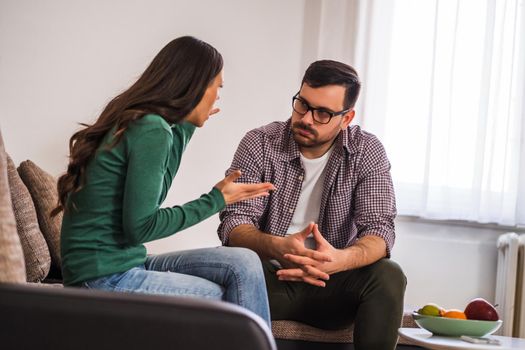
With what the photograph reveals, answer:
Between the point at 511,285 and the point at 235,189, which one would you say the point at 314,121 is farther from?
the point at 511,285

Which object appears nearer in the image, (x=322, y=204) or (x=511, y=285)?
(x=322, y=204)

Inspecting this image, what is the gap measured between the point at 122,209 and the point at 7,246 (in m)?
0.63

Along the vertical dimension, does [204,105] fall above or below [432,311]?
above

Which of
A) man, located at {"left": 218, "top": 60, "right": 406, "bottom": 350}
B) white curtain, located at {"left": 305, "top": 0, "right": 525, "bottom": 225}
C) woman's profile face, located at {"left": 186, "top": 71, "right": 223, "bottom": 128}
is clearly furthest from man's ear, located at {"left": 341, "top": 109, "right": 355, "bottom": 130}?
→ white curtain, located at {"left": 305, "top": 0, "right": 525, "bottom": 225}

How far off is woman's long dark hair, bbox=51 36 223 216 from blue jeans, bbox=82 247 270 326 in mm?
232

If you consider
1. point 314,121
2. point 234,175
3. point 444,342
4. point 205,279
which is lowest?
point 444,342

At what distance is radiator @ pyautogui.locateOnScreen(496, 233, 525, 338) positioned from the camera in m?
3.78

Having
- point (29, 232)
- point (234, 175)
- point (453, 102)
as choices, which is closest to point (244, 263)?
point (234, 175)

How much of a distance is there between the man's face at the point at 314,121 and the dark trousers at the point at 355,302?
0.45 meters

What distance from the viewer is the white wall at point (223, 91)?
392cm

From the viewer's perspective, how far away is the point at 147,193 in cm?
168

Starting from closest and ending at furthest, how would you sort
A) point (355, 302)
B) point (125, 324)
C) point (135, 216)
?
point (125, 324)
point (135, 216)
point (355, 302)

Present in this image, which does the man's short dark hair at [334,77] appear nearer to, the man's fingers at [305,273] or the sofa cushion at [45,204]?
the man's fingers at [305,273]

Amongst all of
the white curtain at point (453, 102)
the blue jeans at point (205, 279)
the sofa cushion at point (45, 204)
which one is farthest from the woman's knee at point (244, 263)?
the white curtain at point (453, 102)
